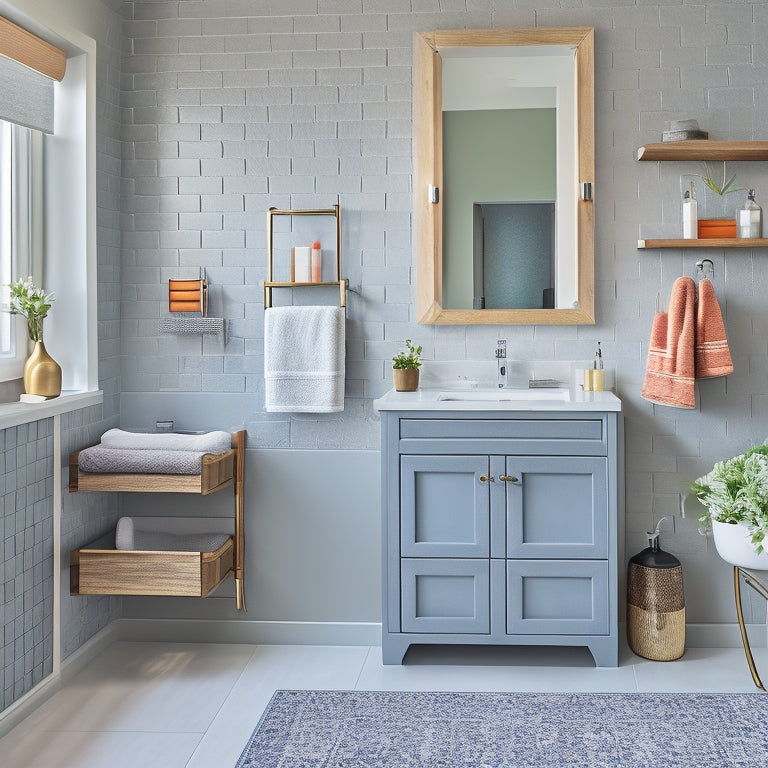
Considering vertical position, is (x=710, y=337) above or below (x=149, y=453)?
above

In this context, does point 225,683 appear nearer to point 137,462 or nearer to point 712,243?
point 137,462

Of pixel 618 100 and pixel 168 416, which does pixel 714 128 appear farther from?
pixel 168 416

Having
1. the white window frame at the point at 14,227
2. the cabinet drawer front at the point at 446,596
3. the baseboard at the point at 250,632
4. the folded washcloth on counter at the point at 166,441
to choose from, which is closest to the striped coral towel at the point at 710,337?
the cabinet drawer front at the point at 446,596

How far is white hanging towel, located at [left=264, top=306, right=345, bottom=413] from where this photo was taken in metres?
3.17

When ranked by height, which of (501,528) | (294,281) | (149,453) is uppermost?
(294,281)

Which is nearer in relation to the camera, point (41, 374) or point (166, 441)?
point (41, 374)

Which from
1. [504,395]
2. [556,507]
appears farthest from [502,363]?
[556,507]

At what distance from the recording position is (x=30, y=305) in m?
2.79

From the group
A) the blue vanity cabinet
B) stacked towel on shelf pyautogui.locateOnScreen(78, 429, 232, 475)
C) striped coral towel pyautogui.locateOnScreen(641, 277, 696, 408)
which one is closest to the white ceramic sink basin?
the blue vanity cabinet

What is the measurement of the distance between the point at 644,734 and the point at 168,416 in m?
2.04

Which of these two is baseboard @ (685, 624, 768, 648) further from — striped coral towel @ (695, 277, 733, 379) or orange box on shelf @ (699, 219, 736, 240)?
orange box on shelf @ (699, 219, 736, 240)

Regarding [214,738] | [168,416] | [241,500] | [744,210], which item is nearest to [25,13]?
[168,416]

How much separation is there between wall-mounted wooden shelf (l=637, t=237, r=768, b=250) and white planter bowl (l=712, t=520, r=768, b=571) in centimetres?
100

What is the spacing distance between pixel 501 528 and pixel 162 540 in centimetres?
129
